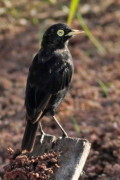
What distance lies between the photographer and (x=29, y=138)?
4.94m

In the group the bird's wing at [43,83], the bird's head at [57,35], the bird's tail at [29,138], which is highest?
the bird's head at [57,35]

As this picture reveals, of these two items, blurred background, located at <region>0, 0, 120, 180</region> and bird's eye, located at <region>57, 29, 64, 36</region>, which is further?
blurred background, located at <region>0, 0, 120, 180</region>

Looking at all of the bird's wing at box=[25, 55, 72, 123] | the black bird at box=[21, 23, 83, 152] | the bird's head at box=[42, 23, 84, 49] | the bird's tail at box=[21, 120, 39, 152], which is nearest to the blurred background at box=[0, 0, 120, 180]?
the bird's head at box=[42, 23, 84, 49]

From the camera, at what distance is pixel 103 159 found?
6410 millimetres

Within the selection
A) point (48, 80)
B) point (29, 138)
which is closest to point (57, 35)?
point (48, 80)

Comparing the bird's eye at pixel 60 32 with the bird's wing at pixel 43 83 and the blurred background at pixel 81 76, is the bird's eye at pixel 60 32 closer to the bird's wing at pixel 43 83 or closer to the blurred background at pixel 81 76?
the blurred background at pixel 81 76

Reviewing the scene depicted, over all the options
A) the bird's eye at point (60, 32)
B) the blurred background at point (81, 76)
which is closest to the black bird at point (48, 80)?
the bird's eye at point (60, 32)

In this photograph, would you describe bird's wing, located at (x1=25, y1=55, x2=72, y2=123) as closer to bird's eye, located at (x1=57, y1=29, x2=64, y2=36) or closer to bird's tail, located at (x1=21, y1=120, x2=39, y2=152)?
bird's tail, located at (x1=21, y1=120, x2=39, y2=152)

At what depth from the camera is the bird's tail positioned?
486cm

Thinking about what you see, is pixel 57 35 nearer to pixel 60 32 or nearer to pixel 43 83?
pixel 60 32

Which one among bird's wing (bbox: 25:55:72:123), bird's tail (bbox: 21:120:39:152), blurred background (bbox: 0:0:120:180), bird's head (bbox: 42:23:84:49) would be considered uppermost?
bird's head (bbox: 42:23:84:49)

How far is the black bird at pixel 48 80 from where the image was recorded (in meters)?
5.04

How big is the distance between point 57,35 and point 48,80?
0.50 metres

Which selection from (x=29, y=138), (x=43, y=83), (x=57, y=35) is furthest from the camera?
(x=57, y=35)
